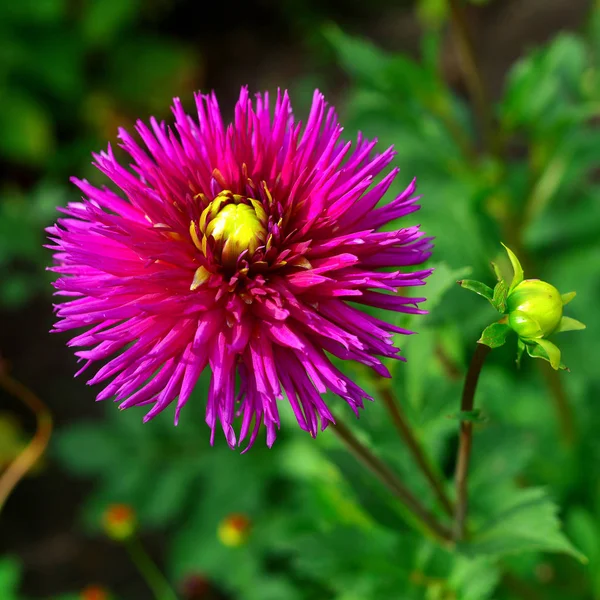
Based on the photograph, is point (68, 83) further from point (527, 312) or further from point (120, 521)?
point (527, 312)

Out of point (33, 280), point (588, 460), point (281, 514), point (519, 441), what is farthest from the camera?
point (33, 280)

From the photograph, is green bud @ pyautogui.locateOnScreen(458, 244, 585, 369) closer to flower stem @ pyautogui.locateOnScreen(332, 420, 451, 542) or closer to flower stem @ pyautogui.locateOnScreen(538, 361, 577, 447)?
flower stem @ pyautogui.locateOnScreen(332, 420, 451, 542)

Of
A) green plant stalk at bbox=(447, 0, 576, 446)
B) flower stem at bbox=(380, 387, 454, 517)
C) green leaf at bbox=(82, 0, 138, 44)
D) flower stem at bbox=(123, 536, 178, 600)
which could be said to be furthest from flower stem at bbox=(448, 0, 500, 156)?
green leaf at bbox=(82, 0, 138, 44)

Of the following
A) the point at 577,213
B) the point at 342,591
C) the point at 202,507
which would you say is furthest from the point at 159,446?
the point at 577,213

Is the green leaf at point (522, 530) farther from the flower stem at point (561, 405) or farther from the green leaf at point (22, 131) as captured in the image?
the green leaf at point (22, 131)

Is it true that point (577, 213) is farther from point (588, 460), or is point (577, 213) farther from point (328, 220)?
point (328, 220)
